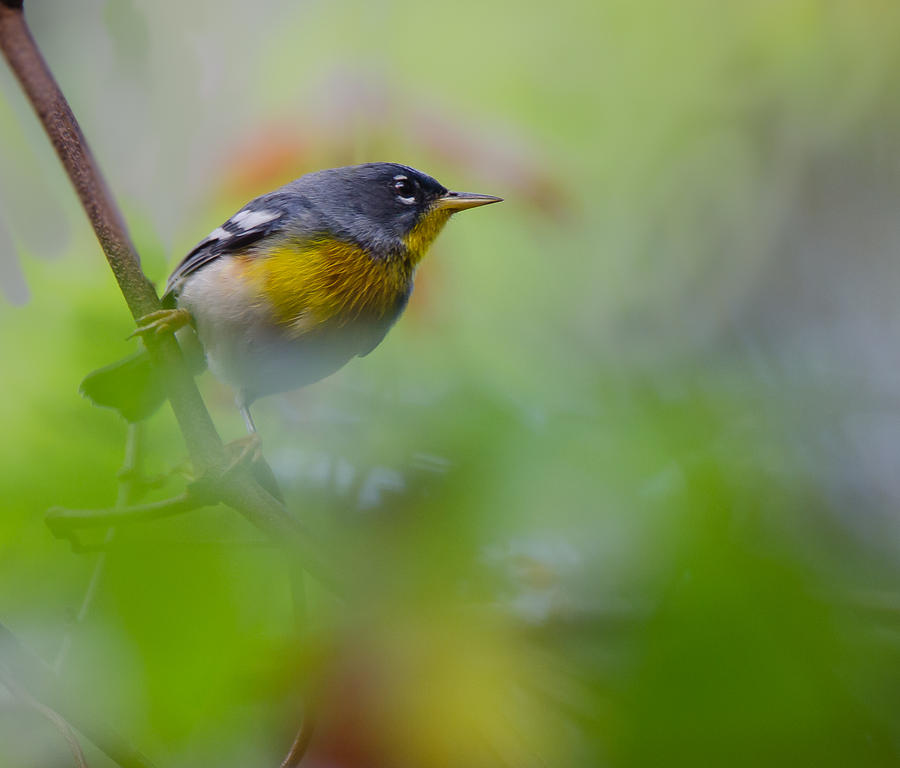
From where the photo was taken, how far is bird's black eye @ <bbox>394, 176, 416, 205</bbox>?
76 centimetres

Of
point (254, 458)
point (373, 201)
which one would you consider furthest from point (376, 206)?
point (254, 458)

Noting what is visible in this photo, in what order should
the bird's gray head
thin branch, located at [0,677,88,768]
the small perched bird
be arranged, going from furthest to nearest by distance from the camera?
the bird's gray head, the small perched bird, thin branch, located at [0,677,88,768]

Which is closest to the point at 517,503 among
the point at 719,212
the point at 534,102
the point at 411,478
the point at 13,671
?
the point at 411,478

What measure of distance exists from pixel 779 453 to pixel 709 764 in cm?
12

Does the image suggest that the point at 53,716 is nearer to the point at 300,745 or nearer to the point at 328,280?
the point at 300,745

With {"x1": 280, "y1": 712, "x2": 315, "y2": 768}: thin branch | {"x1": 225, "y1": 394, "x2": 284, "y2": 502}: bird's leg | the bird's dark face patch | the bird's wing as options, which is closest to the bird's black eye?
the bird's dark face patch

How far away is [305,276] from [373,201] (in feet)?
0.47

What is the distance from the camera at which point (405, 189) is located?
30.7 inches

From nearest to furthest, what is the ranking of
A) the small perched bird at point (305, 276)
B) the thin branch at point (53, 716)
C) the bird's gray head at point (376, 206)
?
the thin branch at point (53, 716) < the small perched bird at point (305, 276) < the bird's gray head at point (376, 206)

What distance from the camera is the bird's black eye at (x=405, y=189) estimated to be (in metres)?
0.76

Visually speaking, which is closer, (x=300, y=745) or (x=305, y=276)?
(x=300, y=745)

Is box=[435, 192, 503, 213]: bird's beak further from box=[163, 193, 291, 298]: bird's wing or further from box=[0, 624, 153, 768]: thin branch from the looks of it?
box=[0, 624, 153, 768]: thin branch

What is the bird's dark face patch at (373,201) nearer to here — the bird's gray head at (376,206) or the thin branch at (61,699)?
the bird's gray head at (376,206)

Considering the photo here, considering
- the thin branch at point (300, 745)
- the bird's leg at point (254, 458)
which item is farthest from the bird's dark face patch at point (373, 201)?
the thin branch at point (300, 745)
